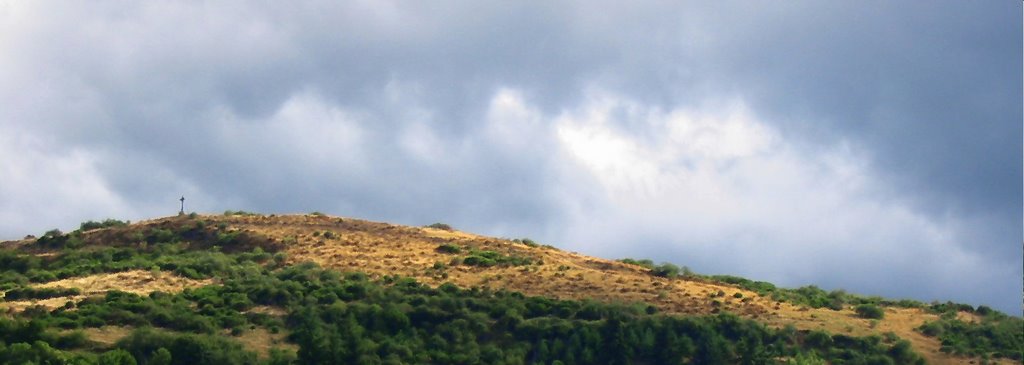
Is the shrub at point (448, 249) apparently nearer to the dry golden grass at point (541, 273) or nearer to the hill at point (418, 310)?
the hill at point (418, 310)

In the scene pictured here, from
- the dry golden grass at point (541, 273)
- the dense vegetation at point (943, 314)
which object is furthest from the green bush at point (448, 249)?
the dense vegetation at point (943, 314)

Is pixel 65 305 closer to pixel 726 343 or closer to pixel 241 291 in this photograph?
pixel 241 291

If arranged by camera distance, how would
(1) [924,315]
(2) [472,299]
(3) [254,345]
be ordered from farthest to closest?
(1) [924,315] < (2) [472,299] < (3) [254,345]

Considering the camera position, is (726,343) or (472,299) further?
(472,299)

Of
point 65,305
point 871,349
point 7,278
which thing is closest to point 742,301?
point 871,349

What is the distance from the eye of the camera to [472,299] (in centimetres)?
8512

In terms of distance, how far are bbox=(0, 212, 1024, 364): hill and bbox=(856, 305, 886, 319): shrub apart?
8cm

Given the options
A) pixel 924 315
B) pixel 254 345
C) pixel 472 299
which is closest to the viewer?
pixel 254 345

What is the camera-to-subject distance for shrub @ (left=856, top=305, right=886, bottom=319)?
290 feet

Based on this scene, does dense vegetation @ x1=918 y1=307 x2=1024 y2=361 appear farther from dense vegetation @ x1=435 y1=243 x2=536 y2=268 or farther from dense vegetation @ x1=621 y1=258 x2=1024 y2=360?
dense vegetation @ x1=435 y1=243 x2=536 y2=268

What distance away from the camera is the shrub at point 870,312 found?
88.5m

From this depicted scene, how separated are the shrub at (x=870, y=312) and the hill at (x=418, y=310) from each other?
0.08 metres

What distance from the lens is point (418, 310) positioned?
82.2 m

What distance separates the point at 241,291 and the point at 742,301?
3171cm
